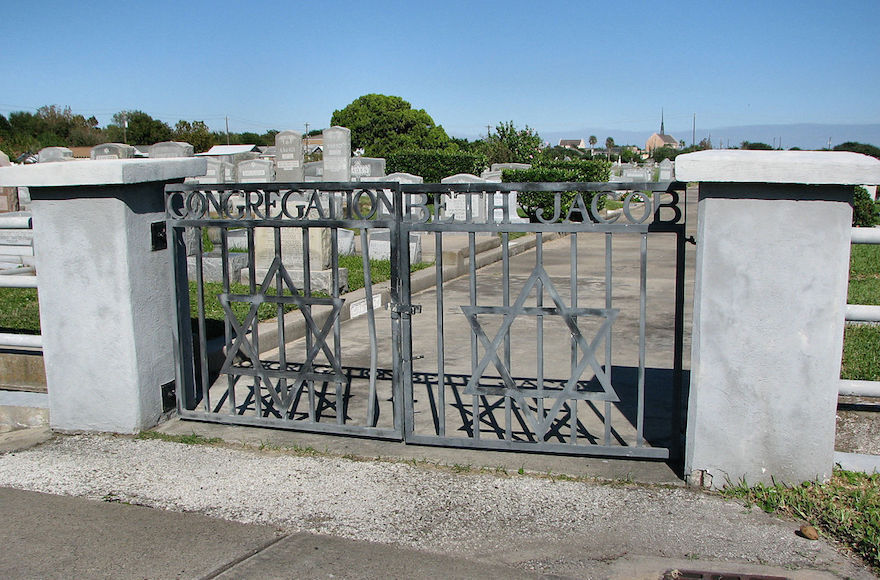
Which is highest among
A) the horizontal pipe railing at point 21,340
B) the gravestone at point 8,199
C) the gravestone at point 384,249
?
the gravestone at point 8,199

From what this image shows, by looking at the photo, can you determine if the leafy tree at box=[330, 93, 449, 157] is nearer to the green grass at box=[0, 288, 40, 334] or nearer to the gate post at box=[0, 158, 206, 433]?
the green grass at box=[0, 288, 40, 334]

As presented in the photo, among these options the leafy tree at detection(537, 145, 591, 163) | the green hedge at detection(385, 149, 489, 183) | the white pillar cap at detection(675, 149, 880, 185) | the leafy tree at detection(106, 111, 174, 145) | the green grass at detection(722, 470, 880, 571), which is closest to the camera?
the green grass at detection(722, 470, 880, 571)

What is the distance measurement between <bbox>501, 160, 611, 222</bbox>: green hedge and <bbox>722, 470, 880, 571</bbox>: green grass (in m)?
15.4

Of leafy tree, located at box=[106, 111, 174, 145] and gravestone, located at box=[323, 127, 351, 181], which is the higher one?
leafy tree, located at box=[106, 111, 174, 145]

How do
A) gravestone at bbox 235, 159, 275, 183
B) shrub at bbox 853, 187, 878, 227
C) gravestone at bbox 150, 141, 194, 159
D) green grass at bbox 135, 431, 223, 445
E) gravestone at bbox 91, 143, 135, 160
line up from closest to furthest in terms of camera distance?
green grass at bbox 135, 431, 223, 445
shrub at bbox 853, 187, 878, 227
gravestone at bbox 235, 159, 275, 183
gravestone at bbox 91, 143, 135, 160
gravestone at bbox 150, 141, 194, 159

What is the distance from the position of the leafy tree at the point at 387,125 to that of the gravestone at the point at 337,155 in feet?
111

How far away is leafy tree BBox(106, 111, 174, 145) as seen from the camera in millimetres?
Answer: 64250

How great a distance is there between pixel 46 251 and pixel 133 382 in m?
0.98

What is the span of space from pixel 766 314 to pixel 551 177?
18.8 m

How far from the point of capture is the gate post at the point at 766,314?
3719 millimetres

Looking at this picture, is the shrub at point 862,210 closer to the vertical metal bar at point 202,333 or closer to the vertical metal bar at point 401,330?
the vertical metal bar at point 401,330

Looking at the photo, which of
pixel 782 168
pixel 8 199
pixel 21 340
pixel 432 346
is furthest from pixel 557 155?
pixel 782 168

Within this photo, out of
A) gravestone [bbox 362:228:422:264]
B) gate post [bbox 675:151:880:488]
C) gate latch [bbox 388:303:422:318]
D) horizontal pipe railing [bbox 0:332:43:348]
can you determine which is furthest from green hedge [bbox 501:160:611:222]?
gate post [bbox 675:151:880:488]

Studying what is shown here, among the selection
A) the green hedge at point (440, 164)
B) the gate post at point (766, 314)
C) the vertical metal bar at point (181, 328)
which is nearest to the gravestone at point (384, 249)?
the vertical metal bar at point (181, 328)
